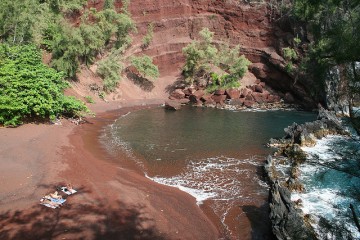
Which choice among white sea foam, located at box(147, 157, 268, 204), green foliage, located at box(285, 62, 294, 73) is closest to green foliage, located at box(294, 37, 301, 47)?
green foliage, located at box(285, 62, 294, 73)

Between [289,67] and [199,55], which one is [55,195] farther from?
[289,67]

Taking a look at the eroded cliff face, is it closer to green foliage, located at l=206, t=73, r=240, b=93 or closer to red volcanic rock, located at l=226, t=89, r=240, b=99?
green foliage, located at l=206, t=73, r=240, b=93

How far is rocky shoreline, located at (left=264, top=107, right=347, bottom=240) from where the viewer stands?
1215cm

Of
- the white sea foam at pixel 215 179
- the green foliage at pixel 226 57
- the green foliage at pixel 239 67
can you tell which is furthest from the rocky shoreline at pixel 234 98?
the white sea foam at pixel 215 179

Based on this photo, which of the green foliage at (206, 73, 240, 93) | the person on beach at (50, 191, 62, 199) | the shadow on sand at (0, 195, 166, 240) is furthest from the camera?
the green foliage at (206, 73, 240, 93)

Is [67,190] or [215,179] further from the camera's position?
[215,179]

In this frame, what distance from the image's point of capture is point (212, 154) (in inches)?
859

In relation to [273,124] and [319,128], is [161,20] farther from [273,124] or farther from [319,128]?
[319,128]

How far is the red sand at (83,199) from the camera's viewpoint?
1141cm

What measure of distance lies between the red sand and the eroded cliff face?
95.6 ft

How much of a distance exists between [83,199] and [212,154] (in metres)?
10.3

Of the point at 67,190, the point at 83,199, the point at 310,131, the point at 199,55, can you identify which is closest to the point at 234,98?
the point at 199,55

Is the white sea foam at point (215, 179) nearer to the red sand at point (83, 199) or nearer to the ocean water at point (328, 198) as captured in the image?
the red sand at point (83, 199)

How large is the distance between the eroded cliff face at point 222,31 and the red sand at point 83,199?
29129mm
